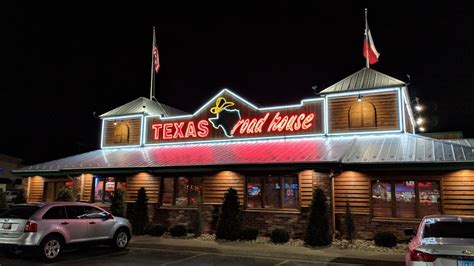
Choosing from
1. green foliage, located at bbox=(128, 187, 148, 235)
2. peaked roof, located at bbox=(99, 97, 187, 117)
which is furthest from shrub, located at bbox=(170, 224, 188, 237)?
peaked roof, located at bbox=(99, 97, 187, 117)

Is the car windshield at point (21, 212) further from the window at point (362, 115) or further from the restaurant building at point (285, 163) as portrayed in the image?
the window at point (362, 115)

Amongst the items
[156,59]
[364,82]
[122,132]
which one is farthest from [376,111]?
[156,59]

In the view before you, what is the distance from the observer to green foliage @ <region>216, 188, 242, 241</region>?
1541 cm

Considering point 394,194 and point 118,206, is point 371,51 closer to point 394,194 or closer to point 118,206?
point 394,194

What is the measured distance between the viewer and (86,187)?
2131cm

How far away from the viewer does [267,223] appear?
16.5 m

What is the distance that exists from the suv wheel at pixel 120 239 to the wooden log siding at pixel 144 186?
5491mm

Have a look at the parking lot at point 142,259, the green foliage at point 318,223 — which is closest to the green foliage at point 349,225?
the green foliage at point 318,223

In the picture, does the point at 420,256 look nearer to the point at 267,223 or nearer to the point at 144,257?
the point at 144,257

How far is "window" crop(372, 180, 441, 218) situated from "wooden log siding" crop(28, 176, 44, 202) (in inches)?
716

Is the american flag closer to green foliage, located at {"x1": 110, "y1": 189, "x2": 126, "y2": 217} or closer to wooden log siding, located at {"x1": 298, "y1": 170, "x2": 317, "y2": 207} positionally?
green foliage, located at {"x1": 110, "y1": 189, "x2": 126, "y2": 217}

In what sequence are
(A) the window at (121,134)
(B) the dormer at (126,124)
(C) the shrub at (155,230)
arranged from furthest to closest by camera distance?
1. (A) the window at (121,134)
2. (B) the dormer at (126,124)
3. (C) the shrub at (155,230)

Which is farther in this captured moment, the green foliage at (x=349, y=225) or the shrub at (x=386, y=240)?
the green foliage at (x=349, y=225)

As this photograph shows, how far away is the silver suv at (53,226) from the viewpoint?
35.1 ft
